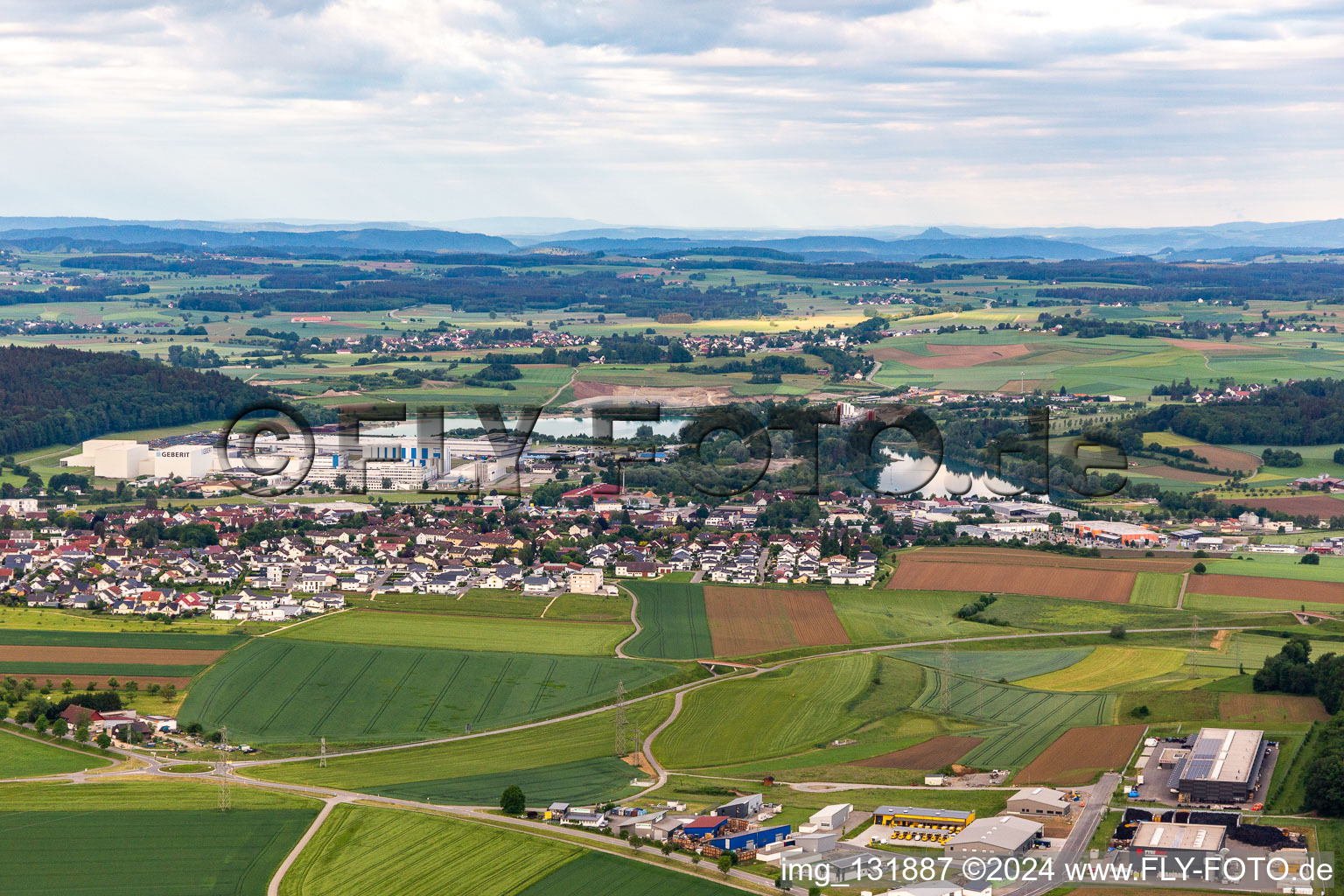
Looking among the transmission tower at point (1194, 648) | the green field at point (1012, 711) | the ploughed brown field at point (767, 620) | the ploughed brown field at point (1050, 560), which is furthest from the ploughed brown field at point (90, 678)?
the transmission tower at point (1194, 648)

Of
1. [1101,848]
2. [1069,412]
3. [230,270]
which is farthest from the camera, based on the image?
[230,270]

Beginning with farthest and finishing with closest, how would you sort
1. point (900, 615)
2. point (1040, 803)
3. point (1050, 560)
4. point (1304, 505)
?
point (1304, 505) < point (1050, 560) < point (900, 615) < point (1040, 803)

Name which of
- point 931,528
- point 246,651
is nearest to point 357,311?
point 931,528

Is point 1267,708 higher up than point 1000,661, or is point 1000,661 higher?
point 1267,708

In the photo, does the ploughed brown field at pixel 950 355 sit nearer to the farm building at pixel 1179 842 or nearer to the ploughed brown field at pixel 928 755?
the ploughed brown field at pixel 928 755

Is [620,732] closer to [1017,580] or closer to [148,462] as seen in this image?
[1017,580]

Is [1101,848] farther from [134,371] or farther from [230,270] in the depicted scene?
[230,270]

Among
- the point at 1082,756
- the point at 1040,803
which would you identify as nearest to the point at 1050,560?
the point at 1082,756
